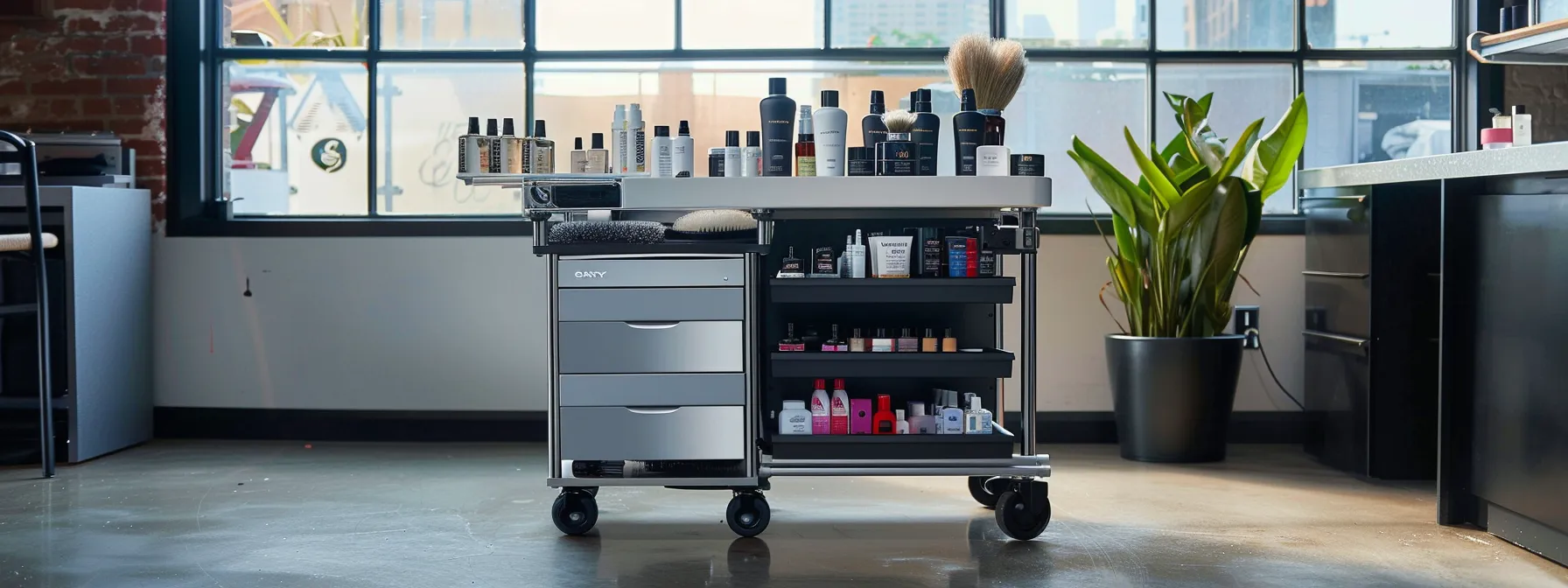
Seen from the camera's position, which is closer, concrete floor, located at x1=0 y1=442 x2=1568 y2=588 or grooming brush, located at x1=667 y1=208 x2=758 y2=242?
concrete floor, located at x1=0 y1=442 x2=1568 y2=588

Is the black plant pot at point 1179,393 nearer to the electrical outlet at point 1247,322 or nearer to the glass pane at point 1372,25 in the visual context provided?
the electrical outlet at point 1247,322

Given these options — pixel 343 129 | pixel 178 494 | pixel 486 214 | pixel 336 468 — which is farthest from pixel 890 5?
pixel 178 494

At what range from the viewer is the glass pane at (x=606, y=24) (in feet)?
14.4

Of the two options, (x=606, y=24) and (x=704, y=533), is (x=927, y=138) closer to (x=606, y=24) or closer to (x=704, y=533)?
(x=704, y=533)

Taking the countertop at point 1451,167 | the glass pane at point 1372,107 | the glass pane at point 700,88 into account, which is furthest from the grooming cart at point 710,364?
the glass pane at point 1372,107

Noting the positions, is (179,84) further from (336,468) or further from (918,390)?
(918,390)

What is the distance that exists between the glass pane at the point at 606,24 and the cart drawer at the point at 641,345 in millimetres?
1763

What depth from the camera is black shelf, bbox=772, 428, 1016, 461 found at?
2.91 metres

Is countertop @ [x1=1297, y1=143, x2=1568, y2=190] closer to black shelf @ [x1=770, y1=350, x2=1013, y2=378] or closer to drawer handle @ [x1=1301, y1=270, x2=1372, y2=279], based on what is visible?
drawer handle @ [x1=1301, y1=270, x2=1372, y2=279]

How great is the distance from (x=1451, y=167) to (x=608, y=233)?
76.2 inches

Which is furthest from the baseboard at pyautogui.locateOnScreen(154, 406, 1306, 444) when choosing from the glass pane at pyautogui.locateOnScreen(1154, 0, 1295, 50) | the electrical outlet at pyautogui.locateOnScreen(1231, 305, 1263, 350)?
the glass pane at pyautogui.locateOnScreen(1154, 0, 1295, 50)

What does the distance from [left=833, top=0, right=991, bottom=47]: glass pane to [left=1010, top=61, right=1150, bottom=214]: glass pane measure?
0.28 metres

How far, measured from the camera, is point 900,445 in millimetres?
2914

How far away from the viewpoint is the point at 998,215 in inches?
119
